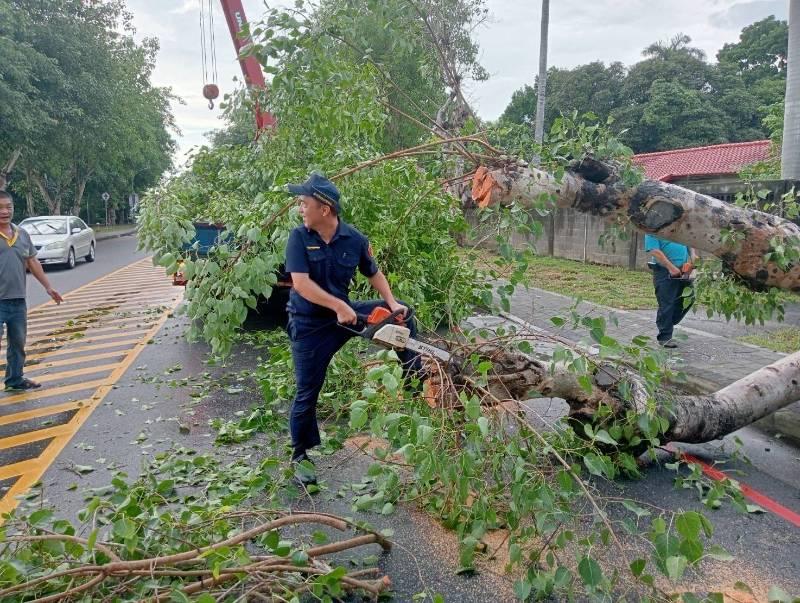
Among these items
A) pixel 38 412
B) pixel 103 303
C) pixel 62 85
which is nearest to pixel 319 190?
pixel 38 412

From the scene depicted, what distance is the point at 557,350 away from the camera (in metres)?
2.66

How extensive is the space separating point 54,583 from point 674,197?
3.65 meters

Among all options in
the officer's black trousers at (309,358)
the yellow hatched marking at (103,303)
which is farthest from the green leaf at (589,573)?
the yellow hatched marking at (103,303)

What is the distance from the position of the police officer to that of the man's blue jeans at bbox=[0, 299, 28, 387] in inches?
131

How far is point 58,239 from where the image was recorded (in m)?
15.6

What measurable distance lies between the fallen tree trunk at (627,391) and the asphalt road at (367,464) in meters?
0.28

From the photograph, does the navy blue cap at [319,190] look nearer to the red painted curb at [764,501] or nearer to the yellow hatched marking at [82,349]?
the red painted curb at [764,501]

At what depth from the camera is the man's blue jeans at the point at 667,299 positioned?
20.8 ft

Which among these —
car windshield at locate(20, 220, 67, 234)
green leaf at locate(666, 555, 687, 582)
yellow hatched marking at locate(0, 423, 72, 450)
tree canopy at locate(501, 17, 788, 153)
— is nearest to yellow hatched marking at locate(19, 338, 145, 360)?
yellow hatched marking at locate(0, 423, 72, 450)

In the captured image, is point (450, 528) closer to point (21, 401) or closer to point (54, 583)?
point (54, 583)

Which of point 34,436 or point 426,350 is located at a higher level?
point 426,350

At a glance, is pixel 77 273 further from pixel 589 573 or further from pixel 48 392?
pixel 589 573

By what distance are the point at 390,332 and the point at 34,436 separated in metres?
3.05

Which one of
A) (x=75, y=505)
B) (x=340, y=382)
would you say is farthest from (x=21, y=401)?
(x=340, y=382)
